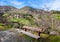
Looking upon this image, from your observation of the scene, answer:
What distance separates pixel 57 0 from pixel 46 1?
425 mm

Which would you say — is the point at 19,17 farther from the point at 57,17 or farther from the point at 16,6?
the point at 57,17

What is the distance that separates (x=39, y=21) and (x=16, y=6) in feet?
3.58

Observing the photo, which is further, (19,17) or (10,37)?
(19,17)

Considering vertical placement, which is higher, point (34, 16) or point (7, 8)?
point (7, 8)

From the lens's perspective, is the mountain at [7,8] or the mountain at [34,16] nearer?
the mountain at [34,16]

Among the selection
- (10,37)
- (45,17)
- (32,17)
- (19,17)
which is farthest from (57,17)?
(10,37)

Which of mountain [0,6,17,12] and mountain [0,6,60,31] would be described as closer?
mountain [0,6,60,31]

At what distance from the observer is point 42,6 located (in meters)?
7.70

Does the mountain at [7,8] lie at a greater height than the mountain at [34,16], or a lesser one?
greater

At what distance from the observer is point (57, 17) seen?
7.55 m

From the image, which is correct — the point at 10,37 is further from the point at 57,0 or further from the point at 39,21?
the point at 57,0

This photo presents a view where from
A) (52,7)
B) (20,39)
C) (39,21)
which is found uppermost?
(52,7)

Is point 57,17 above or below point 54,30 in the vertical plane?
above

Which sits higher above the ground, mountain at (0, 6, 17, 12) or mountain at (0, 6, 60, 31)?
mountain at (0, 6, 17, 12)
